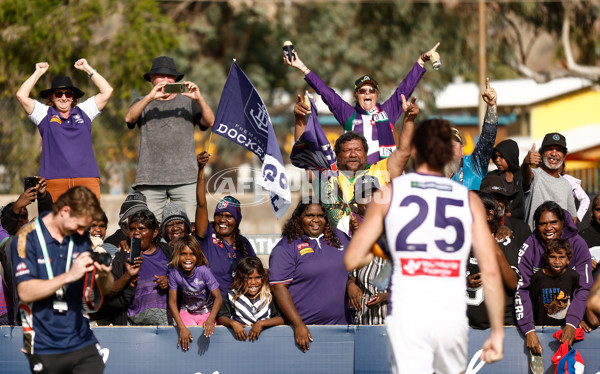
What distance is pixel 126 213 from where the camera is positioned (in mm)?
8961

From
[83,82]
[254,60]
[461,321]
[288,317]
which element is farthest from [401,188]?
[254,60]

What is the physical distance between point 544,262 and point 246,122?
3.40m

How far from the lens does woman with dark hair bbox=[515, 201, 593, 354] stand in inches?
298

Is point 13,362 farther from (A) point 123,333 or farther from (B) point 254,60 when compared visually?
(B) point 254,60

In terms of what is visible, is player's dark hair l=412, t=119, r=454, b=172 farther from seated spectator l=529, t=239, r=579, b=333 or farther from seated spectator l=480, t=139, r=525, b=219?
seated spectator l=480, t=139, r=525, b=219

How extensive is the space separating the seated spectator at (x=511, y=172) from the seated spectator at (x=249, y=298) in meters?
2.99

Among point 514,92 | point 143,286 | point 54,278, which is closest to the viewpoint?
point 54,278

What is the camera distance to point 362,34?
32.8 metres

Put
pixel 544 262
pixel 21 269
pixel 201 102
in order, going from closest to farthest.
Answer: pixel 21 269 < pixel 544 262 < pixel 201 102

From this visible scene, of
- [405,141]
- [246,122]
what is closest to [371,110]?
[246,122]

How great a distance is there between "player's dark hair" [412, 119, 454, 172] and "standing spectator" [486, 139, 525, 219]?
4212 mm

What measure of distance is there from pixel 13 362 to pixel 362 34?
26.7 m

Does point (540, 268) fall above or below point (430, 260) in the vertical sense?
below

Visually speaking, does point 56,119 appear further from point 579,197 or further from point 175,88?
point 579,197
